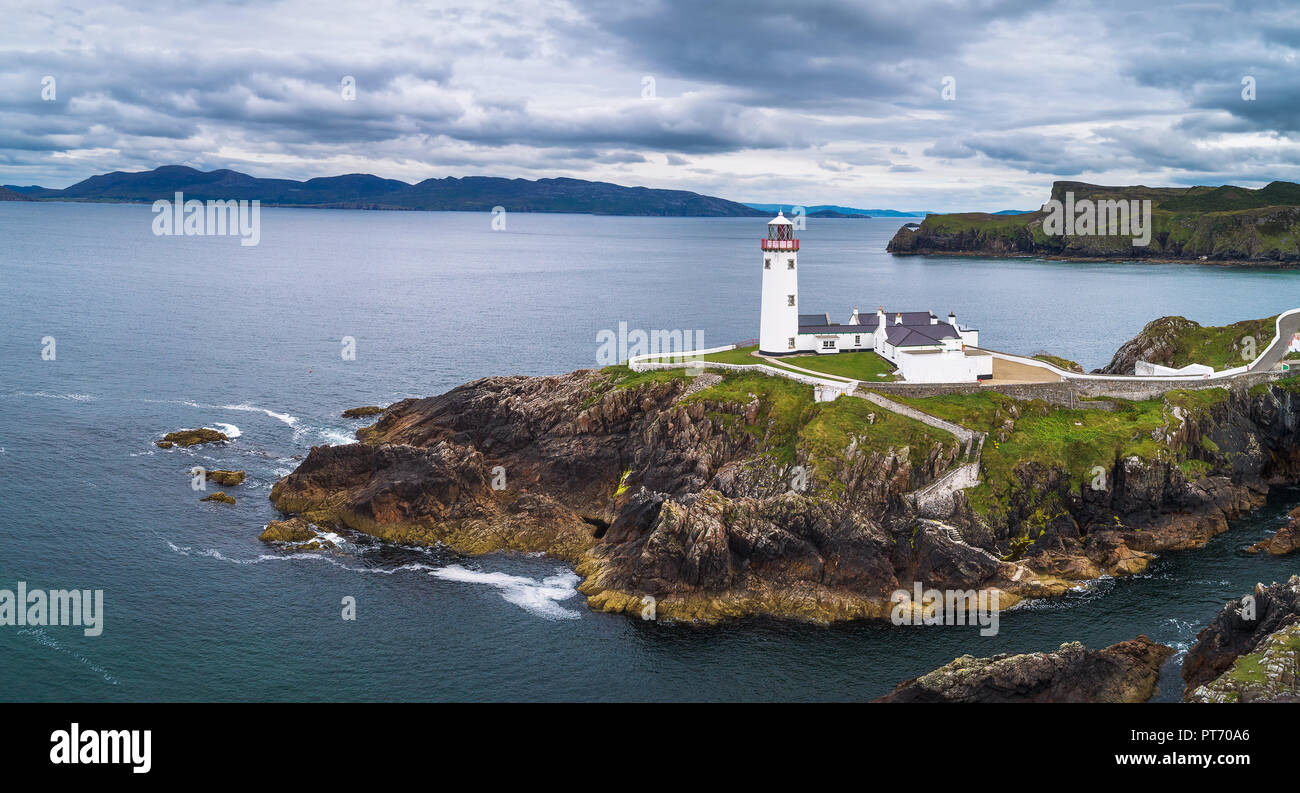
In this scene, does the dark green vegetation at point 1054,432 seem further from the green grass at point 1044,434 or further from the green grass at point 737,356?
the green grass at point 737,356

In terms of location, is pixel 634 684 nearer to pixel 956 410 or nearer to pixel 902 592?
pixel 902 592

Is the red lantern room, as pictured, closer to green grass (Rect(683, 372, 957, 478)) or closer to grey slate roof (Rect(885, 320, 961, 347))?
grey slate roof (Rect(885, 320, 961, 347))

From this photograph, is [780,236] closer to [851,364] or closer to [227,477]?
[851,364]

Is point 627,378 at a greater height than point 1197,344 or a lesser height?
lesser

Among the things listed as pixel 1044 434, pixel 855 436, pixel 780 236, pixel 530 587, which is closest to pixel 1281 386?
pixel 1044 434

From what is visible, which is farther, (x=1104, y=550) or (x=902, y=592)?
(x=1104, y=550)
